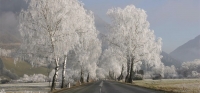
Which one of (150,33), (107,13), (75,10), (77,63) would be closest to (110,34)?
(107,13)

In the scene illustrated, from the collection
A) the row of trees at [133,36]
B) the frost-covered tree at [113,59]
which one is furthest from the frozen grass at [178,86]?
the frost-covered tree at [113,59]

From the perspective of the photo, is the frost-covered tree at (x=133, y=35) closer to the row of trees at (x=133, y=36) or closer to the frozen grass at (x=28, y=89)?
the row of trees at (x=133, y=36)

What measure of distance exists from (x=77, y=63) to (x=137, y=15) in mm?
20071

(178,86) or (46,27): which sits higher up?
(46,27)

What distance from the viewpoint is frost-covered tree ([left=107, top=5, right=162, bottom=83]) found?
4731 cm

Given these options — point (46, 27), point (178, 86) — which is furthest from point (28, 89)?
point (178, 86)

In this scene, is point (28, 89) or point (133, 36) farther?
point (133, 36)

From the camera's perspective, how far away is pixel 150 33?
49125mm

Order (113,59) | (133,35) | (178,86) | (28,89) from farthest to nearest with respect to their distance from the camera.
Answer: (113,59) → (133,35) → (28,89) → (178,86)

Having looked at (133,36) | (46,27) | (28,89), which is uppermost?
(133,36)

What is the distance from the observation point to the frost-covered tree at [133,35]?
47.3 metres

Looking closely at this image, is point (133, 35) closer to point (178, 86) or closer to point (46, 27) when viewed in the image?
point (178, 86)

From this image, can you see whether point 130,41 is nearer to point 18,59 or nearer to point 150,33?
point 150,33

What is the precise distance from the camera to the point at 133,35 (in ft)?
157
